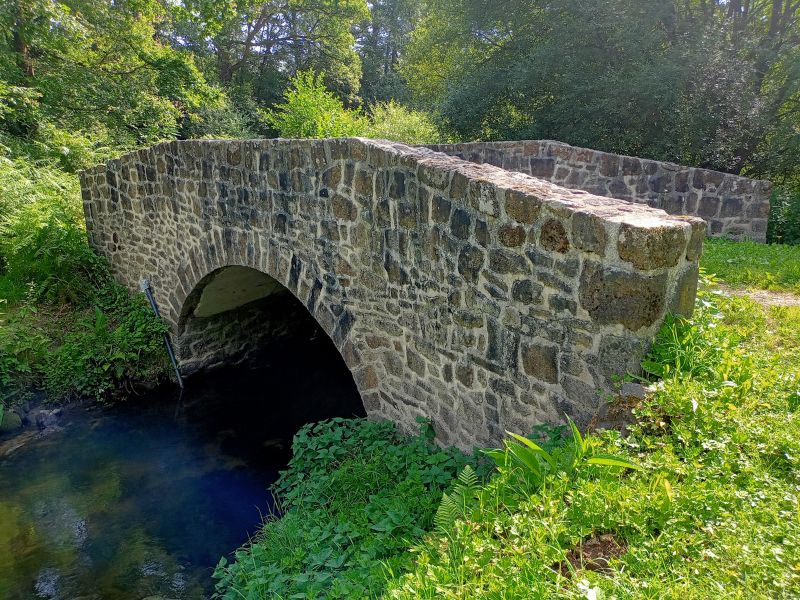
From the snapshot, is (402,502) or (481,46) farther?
(481,46)

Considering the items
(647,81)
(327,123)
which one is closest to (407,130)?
(327,123)

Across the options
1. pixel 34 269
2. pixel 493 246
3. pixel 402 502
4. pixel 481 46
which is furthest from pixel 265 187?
pixel 481 46

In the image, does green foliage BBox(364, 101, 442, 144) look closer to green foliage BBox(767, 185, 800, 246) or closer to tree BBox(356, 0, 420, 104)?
green foliage BBox(767, 185, 800, 246)

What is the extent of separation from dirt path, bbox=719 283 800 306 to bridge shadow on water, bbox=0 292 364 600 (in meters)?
5.01

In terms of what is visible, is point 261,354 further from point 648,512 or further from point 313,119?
point 648,512

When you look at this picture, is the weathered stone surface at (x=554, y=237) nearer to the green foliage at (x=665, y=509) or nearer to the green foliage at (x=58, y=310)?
the green foliage at (x=665, y=509)

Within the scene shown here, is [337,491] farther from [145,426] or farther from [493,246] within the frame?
[145,426]

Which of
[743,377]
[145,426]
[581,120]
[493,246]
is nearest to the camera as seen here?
[743,377]

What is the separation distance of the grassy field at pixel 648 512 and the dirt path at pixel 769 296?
88 centimetres

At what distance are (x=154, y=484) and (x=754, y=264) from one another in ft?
23.6

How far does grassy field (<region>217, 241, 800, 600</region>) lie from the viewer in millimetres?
1979

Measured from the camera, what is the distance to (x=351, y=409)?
8.26 metres

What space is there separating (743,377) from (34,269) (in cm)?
1043

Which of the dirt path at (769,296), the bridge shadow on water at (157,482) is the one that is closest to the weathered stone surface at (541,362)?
the dirt path at (769,296)
